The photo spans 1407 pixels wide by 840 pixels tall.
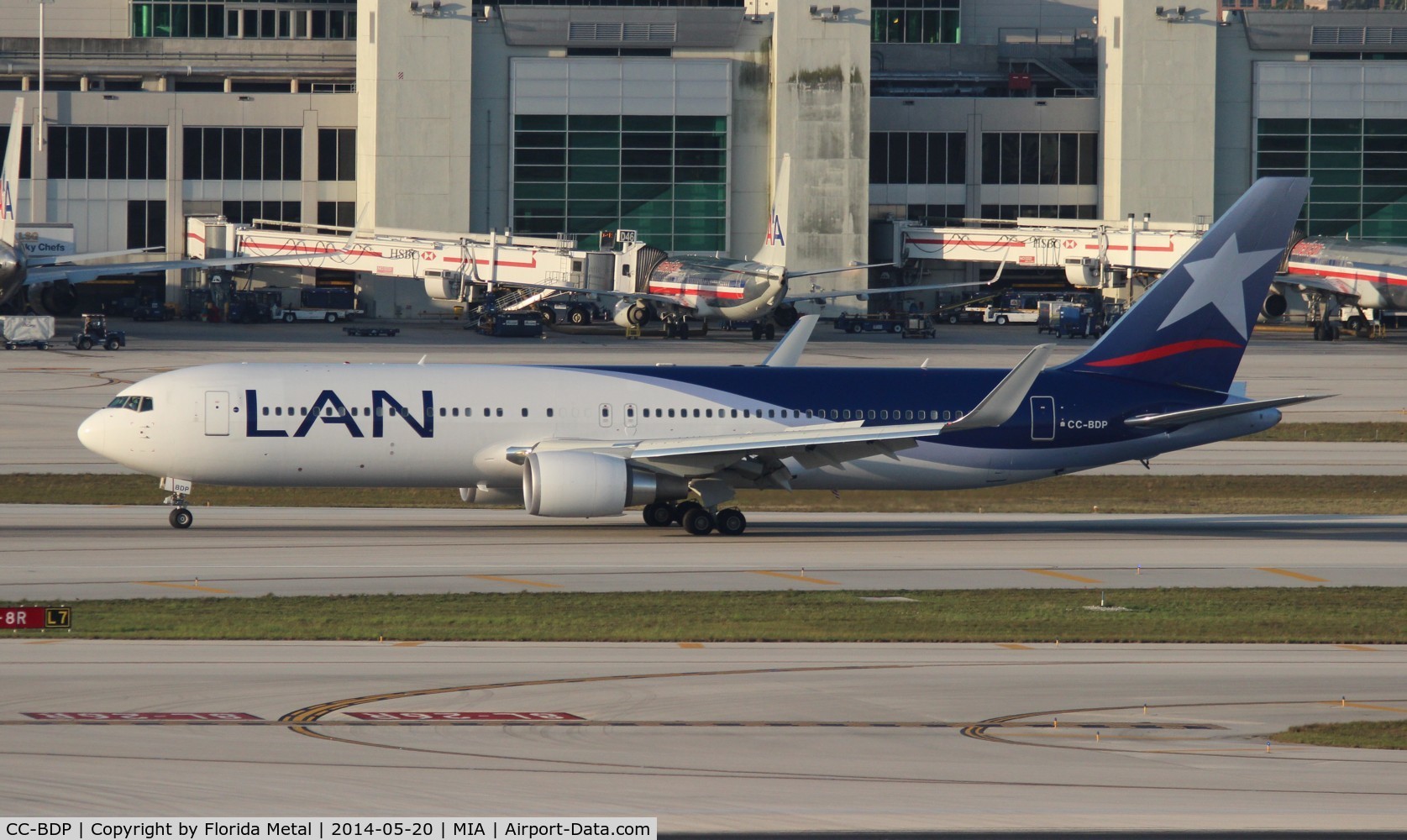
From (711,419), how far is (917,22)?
10894 cm

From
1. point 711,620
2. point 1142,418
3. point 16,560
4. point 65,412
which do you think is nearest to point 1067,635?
point 711,620

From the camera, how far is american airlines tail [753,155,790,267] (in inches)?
4146

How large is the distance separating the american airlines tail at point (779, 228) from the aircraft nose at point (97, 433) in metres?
69.2

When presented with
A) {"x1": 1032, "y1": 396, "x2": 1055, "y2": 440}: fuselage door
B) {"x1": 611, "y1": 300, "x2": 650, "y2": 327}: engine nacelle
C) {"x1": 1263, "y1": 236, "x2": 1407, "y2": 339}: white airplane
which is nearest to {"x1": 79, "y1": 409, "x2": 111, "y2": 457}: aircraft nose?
{"x1": 1032, "y1": 396, "x2": 1055, "y2": 440}: fuselage door

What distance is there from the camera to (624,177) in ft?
384

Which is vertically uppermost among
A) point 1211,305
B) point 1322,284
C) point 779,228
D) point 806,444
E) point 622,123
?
point 622,123

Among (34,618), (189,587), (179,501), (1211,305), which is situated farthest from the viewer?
(1211,305)

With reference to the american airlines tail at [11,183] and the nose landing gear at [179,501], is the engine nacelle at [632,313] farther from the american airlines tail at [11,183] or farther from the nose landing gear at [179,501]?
the nose landing gear at [179,501]

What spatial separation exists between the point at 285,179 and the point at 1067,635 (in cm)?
10284

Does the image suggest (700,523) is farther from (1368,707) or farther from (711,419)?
(1368,707)

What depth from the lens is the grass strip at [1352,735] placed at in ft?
65.3

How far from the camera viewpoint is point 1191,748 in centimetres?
1953

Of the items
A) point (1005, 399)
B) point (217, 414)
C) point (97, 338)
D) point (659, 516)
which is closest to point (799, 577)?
point (1005, 399)

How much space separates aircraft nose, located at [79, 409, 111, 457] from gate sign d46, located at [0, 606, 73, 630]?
36.6ft
